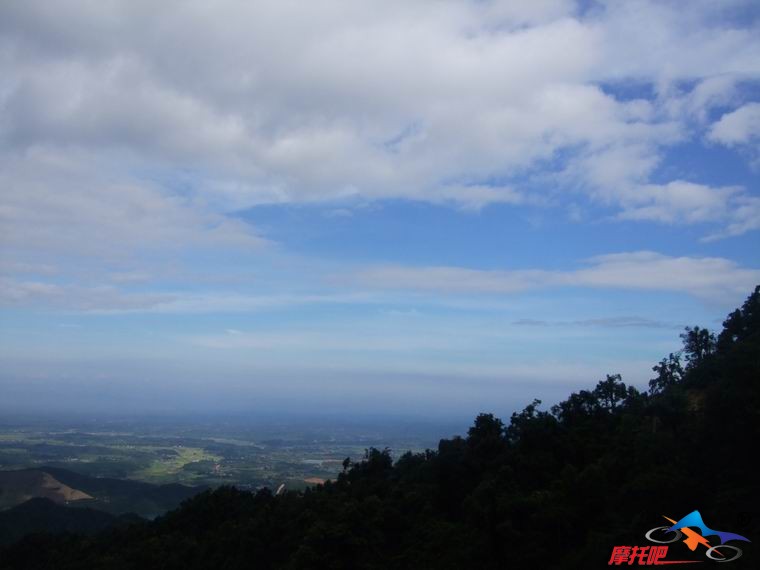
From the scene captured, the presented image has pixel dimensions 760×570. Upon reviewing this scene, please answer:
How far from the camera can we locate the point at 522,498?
18031 mm

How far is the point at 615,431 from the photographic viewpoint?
24.8m

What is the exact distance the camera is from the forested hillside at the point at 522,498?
15.4 m

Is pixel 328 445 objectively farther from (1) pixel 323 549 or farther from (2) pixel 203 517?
(1) pixel 323 549

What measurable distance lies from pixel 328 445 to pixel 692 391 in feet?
226

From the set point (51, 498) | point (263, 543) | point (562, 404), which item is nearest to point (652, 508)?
point (562, 404)

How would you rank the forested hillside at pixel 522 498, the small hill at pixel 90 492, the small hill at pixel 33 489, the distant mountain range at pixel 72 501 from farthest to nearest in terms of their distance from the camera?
the small hill at pixel 90 492
the small hill at pixel 33 489
the distant mountain range at pixel 72 501
the forested hillside at pixel 522 498
